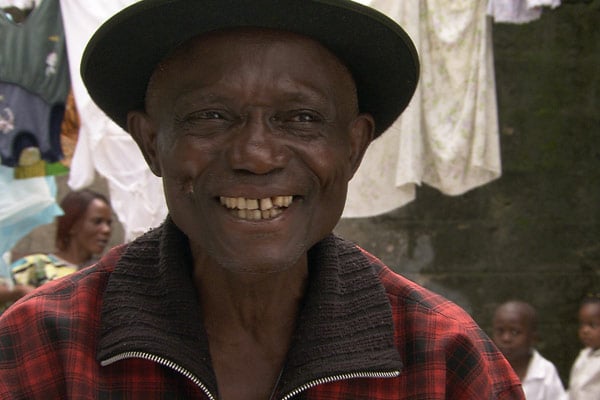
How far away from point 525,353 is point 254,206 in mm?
3364

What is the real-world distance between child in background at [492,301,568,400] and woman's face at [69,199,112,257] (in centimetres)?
212

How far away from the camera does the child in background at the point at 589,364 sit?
15.3 ft

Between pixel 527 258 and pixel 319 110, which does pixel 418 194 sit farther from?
pixel 319 110

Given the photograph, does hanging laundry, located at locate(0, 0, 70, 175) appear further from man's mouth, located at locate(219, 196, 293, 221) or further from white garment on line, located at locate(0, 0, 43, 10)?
man's mouth, located at locate(219, 196, 293, 221)

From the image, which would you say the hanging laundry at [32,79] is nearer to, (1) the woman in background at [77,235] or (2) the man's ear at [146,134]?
(1) the woman in background at [77,235]

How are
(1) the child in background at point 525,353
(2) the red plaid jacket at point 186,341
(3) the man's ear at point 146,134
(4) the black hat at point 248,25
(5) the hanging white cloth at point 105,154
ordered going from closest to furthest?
1. (4) the black hat at point 248,25
2. (2) the red plaid jacket at point 186,341
3. (3) the man's ear at point 146,134
4. (5) the hanging white cloth at point 105,154
5. (1) the child in background at point 525,353

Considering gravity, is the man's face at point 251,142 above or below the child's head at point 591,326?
above

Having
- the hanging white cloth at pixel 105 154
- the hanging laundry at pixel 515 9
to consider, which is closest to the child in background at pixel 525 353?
the hanging laundry at pixel 515 9

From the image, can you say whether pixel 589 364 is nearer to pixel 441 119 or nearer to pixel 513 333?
pixel 513 333

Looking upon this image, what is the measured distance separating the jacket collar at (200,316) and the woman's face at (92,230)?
9.73 ft

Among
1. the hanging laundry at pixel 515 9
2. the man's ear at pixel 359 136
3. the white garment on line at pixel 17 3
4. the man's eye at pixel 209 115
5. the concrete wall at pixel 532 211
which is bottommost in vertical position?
the concrete wall at pixel 532 211

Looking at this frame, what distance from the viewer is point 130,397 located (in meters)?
1.80

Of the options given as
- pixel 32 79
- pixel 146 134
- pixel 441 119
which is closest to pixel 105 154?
pixel 32 79

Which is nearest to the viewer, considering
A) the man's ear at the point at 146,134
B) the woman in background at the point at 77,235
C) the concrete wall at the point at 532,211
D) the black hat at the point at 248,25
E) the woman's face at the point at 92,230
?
the black hat at the point at 248,25
